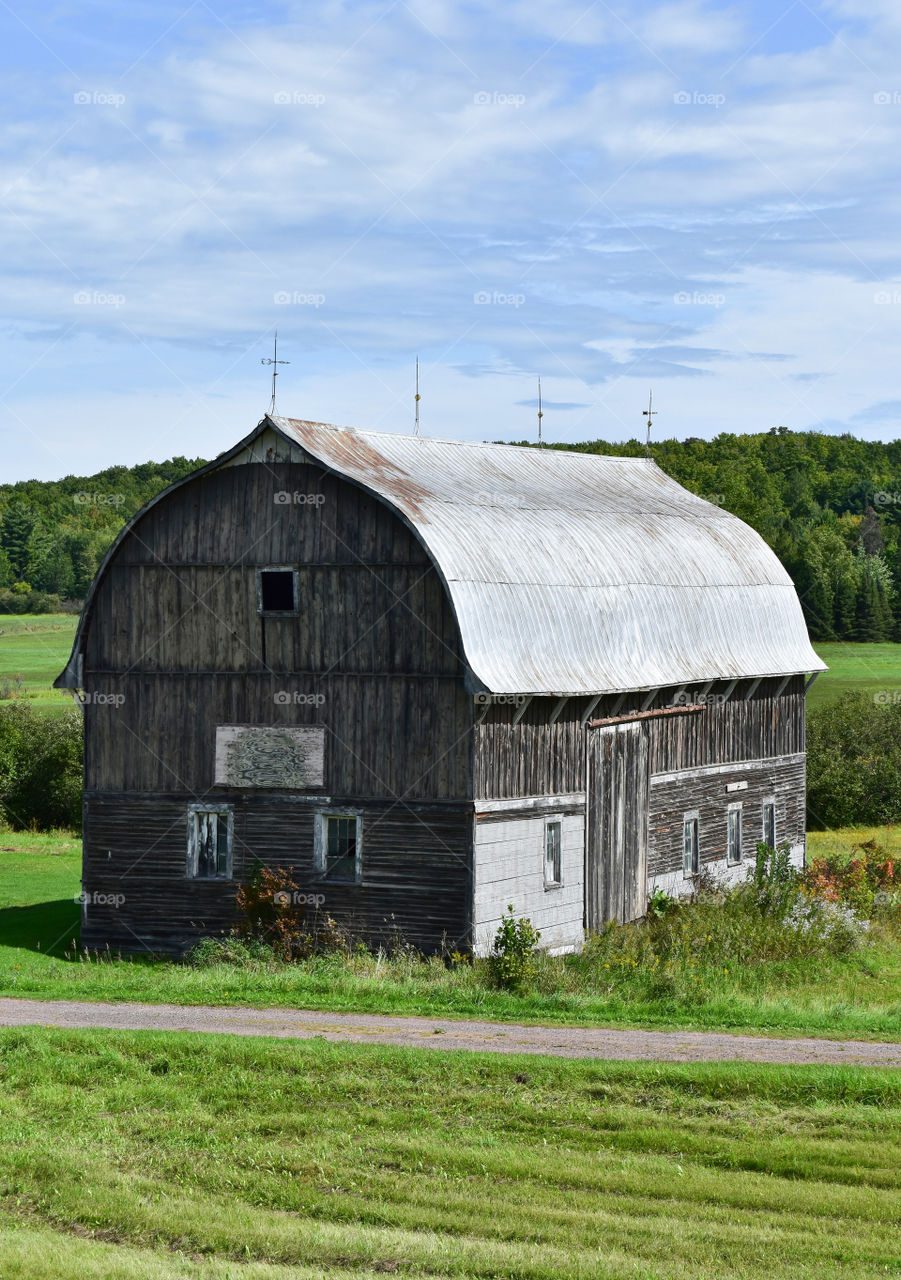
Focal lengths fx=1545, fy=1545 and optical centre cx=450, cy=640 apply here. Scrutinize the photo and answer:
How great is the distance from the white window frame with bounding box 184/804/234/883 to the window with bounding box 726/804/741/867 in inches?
476

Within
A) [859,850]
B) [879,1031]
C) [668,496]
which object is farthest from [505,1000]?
[859,850]

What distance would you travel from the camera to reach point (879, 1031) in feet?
63.6

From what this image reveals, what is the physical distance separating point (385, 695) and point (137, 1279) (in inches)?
598

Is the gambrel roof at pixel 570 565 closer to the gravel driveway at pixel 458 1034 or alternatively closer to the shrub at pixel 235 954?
the shrub at pixel 235 954

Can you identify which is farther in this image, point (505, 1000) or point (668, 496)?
point (668, 496)

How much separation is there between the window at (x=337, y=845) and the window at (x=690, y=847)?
28.0 feet

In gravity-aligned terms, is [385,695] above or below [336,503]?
below

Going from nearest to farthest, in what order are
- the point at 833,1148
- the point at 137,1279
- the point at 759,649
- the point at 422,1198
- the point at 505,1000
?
the point at 137,1279
the point at 422,1198
the point at 833,1148
the point at 505,1000
the point at 759,649

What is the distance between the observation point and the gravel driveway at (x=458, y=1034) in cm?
1752

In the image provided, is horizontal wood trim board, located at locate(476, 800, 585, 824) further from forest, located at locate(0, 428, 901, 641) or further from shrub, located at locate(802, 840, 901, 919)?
forest, located at locate(0, 428, 901, 641)

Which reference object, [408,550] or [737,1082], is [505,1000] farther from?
[408,550]

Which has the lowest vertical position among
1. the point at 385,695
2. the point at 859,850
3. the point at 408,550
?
the point at 859,850

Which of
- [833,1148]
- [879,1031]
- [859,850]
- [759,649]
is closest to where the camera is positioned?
[833,1148]

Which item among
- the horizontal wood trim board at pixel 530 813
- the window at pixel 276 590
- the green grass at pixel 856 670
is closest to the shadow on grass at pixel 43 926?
the window at pixel 276 590
